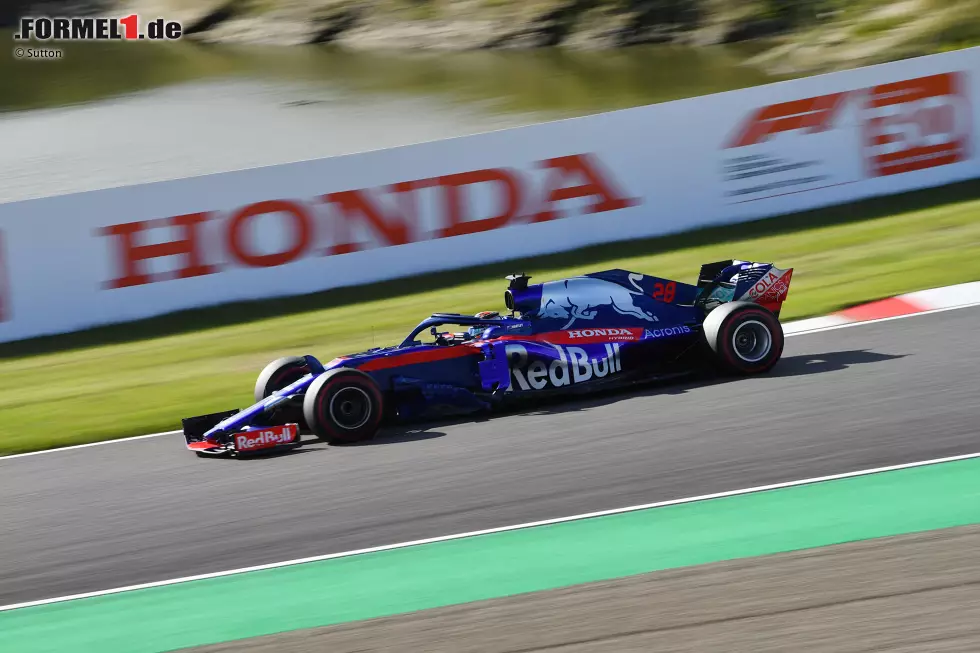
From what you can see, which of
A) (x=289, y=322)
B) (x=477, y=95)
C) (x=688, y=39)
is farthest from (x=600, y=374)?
(x=688, y=39)

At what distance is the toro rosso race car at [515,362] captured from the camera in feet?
28.8

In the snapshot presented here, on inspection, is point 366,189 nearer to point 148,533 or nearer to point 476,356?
point 476,356

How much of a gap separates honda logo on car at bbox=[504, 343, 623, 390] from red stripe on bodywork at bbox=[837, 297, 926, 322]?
3105mm

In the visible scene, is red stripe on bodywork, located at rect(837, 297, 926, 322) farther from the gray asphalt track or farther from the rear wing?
the rear wing

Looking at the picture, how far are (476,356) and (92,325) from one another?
6.29m

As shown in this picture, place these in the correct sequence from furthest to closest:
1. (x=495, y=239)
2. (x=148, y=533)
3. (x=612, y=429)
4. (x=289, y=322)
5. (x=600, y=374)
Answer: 1. (x=495, y=239)
2. (x=289, y=322)
3. (x=600, y=374)
4. (x=612, y=429)
5. (x=148, y=533)

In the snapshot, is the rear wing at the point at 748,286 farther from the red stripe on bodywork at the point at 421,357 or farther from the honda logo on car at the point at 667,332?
the red stripe on bodywork at the point at 421,357

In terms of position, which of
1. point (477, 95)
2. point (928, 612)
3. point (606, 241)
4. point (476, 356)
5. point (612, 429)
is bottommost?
point (928, 612)

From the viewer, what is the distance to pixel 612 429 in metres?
8.45

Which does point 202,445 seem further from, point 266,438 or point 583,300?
point 583,300

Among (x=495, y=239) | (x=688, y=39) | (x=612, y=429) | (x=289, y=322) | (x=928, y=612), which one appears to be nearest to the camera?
(x=928, y=612)

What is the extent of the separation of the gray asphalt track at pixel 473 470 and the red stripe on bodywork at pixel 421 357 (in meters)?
0.53

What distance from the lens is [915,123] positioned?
1482 cm

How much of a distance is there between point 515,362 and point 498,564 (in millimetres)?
2683
